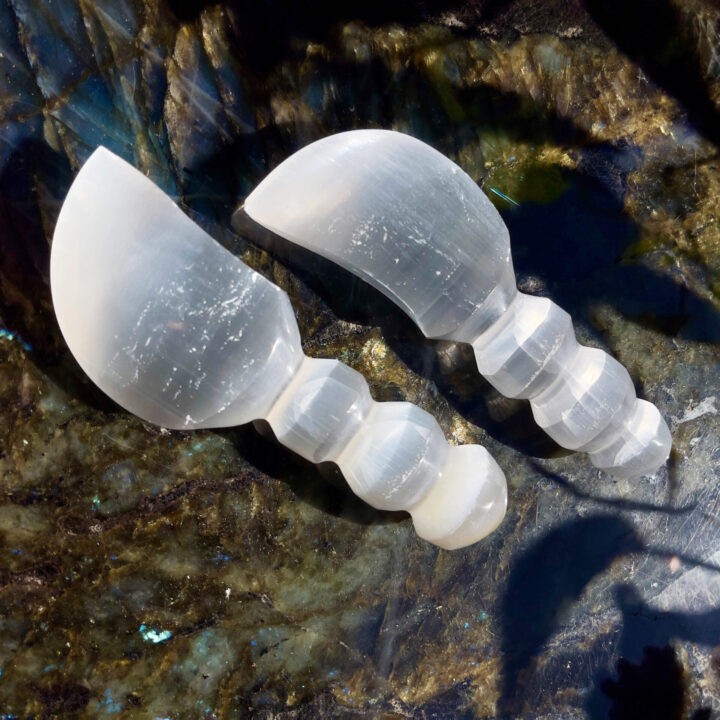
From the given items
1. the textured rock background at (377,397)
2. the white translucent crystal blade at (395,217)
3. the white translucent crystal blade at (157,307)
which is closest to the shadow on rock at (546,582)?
the textured rock background at (377,397)

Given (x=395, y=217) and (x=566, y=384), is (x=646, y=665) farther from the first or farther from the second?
(x=395, y=217)

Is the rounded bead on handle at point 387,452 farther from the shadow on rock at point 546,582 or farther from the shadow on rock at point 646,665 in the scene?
the shadow on rock at point 646,665

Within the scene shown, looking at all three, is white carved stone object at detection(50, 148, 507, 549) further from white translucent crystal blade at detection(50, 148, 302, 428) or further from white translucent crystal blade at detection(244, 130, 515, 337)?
white translucent crystal blade at detection(244, 130, 515, 337)

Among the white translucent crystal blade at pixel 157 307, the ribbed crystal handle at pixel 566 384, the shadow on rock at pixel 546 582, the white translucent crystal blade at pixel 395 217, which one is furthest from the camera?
the shadow on rock at pixel 546 582

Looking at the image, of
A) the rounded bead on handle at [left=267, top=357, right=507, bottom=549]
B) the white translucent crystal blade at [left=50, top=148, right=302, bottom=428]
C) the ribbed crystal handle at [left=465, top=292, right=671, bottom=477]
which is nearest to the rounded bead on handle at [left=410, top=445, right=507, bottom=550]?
the rounded bead on handle at [left=267, top=357, right=507, bottom=549]

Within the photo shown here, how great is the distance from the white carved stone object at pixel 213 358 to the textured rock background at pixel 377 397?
24cm

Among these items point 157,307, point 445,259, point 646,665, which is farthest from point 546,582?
point 157,307

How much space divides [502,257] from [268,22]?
82 centimetres

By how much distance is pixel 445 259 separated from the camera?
5.65 feet

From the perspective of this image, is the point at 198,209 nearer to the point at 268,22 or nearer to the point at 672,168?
the point at 268,22

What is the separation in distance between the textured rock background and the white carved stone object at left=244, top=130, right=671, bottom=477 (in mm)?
221

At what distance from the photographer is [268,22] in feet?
6.00

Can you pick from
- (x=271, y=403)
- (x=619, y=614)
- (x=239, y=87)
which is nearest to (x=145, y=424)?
(x=271, y=403)

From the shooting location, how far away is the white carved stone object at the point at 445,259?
66.3 inches
